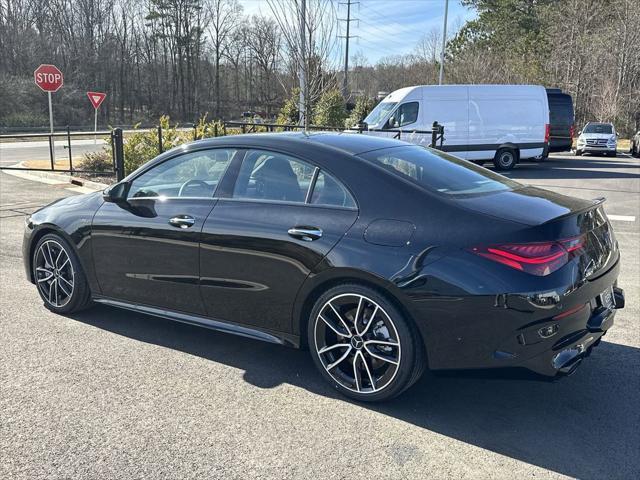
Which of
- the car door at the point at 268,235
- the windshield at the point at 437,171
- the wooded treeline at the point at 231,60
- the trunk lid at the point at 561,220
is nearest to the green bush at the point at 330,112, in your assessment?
the wooded treeline at the point at 231,60

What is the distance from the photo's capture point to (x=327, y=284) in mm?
3357

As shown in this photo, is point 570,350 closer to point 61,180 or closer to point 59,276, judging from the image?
point 59,276

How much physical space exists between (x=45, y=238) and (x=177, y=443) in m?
2.62

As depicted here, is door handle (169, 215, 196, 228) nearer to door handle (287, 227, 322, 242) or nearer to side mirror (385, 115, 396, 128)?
door handle (287, 227, 322, 242)

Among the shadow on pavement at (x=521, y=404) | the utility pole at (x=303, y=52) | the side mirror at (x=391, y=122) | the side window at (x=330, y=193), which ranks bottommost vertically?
the shadow on pavement at (x=521, y=404)

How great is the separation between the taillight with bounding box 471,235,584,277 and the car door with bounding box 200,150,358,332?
825 mm

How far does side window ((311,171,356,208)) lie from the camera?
3.38 metres

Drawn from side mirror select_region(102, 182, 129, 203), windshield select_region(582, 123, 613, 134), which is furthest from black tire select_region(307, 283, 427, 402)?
windshield select_region(582, 123, 613, 134)

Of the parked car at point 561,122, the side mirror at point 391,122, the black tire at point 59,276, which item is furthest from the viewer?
the parked car at point 561,122

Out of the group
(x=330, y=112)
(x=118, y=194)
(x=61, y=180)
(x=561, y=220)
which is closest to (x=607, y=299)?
(x=561, y=220)

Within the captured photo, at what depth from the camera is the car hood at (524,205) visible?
3066 millimetres

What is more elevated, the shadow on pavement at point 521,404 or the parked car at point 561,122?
the parked car at point 561,122

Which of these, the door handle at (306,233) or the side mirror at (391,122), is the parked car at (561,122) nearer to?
the side mirror at (391,122)

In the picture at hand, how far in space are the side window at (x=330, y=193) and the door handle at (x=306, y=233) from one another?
0.61 feet
